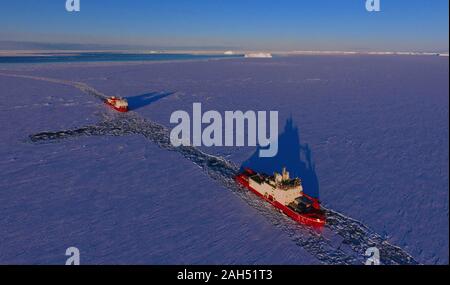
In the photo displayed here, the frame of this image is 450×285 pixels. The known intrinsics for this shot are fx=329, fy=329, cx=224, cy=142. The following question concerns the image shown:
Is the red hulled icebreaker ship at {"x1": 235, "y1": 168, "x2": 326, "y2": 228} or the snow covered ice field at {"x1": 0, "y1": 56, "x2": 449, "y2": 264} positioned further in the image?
the red hulled icebreaker ship at {"x1": 235, "y1": 168, "x2": 326, "y2": 228}

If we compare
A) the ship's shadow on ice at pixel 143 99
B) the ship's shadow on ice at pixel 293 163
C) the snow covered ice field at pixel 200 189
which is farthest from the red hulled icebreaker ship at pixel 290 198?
the ship's shadow on ice at pixel 143 99

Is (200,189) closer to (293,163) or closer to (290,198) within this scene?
(290,198)

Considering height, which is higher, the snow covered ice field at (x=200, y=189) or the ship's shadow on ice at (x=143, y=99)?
the ship's shadow on ice at (x=143, y=99)

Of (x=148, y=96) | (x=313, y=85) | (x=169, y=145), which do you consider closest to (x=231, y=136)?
(x=169, y=145)

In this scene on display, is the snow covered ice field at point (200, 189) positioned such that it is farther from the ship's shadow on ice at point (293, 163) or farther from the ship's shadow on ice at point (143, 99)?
the ship's shadow on ice at point (143, 99)

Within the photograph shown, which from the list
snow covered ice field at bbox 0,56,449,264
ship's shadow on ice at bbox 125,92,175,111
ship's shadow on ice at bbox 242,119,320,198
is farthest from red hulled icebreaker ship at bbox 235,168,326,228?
ship's shadow on ice at bbox 125,92,175,111

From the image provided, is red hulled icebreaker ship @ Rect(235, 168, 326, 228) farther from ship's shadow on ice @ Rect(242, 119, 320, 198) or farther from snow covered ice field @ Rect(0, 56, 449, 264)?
ship's shadow on ice @ Rect(242, 119, 320, 198)
